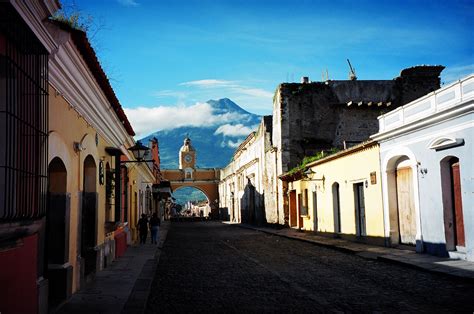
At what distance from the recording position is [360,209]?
705 inches

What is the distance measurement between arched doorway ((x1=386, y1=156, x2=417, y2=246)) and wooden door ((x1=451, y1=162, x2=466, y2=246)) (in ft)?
6.12

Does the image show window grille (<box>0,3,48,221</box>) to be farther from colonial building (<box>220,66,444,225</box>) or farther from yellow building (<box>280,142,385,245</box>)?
colonial building (<box>220,66,444,225</box>)

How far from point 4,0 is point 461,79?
403 inches

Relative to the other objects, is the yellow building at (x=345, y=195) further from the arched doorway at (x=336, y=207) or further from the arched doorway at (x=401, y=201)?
the arched doorway at (x=401, y=201)

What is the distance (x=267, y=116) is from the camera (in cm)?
3369

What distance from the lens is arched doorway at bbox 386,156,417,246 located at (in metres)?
14.2

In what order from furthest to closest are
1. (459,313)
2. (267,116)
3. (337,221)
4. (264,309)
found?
1. (267,116)
2. (337,221)
3. (264,309)
4. (459,313)

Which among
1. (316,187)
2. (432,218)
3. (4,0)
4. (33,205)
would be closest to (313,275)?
(432,218)

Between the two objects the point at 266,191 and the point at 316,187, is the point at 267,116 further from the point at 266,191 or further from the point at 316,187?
the point at 316,187

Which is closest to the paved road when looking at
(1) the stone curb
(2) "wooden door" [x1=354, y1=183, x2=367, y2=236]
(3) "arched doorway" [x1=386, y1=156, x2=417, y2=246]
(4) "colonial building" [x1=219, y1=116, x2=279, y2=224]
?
(1) the stone curb

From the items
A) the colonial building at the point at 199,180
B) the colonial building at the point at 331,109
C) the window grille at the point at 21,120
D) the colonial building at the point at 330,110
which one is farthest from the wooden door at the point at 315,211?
the colonial building at the point at 199,180

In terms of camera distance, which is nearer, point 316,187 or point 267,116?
point 316,187

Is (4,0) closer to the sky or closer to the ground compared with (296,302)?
closer to the sky

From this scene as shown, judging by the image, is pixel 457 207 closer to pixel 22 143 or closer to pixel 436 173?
pixel 436 173
